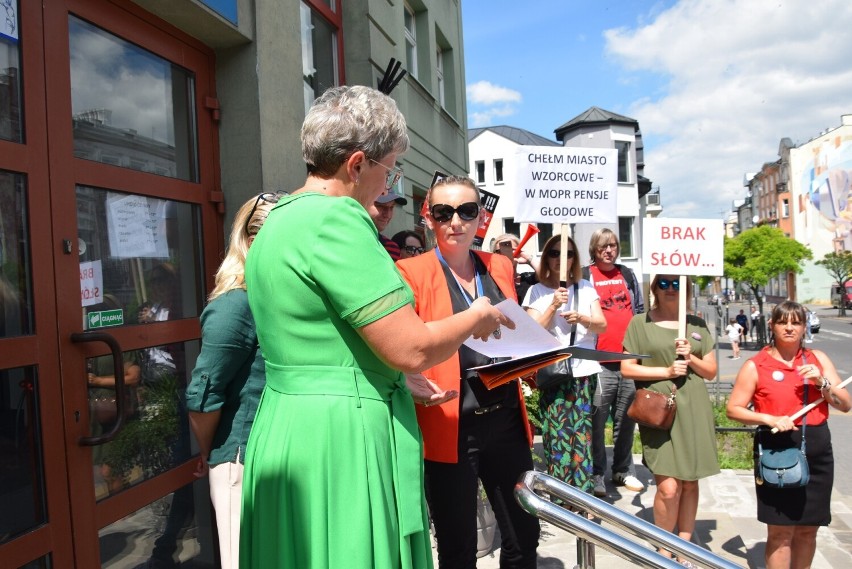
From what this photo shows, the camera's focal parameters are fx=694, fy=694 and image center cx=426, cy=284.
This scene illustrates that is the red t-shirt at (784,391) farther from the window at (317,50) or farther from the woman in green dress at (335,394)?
the window at (317,50)

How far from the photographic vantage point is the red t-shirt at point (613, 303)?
567cm

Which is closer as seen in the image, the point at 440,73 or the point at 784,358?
the point at 784,358

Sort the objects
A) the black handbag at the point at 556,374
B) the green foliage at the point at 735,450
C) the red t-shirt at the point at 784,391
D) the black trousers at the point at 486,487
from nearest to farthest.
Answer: the black trousers at the point at 486,487
the red t-shirt at the point at 784,391
the black handbag at the point at 556,374
the green foliage at the point at 735,450

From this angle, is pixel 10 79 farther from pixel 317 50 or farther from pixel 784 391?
pixel 784 391

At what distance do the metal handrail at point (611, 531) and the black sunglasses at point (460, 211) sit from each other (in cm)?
128

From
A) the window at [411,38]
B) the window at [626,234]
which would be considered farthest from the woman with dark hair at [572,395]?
the window at [626,234]

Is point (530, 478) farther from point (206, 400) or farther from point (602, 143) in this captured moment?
point (602, 143)

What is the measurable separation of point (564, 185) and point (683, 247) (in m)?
1.04

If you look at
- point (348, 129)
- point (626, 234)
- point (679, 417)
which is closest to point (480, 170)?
point (626, 234)

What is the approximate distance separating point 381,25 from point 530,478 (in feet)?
20.0

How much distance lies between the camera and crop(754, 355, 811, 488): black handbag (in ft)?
11.6

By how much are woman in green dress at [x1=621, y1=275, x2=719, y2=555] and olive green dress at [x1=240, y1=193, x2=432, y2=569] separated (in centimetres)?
278

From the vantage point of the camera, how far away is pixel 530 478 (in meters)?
2.03

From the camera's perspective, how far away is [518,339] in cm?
236
